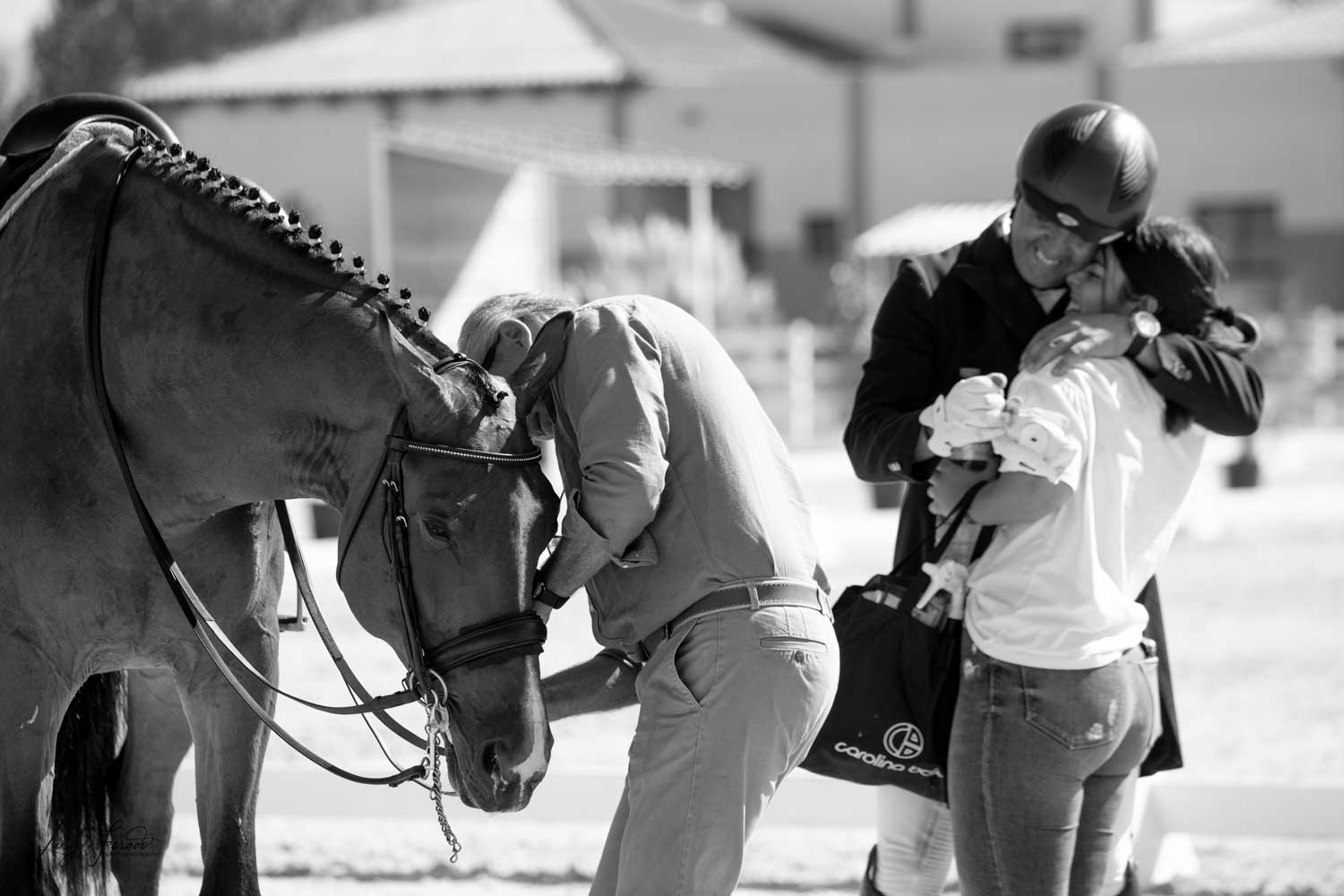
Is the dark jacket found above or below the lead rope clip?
above

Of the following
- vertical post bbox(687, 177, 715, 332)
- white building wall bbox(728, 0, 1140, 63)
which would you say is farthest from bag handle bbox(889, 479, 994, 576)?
white building wall bbox(728, 0, 1140, 63)

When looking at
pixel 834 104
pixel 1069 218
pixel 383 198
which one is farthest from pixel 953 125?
pixel 1069 218

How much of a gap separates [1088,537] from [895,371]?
55cm

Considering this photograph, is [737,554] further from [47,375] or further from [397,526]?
[47,375]

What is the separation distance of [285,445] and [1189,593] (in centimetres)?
759

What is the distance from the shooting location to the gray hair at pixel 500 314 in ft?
8.68

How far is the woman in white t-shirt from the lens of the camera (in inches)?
109

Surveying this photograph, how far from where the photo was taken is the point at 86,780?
3.24 metres

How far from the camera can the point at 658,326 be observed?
8.41 feet

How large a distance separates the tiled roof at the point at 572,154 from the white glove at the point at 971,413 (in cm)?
1081

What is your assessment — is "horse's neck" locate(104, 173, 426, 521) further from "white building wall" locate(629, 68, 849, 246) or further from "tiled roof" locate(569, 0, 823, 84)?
"tiled roof" locate(569, 0, 823, 84)

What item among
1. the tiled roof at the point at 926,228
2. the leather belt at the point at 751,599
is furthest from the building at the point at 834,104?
the leather belt at the point at 751,599

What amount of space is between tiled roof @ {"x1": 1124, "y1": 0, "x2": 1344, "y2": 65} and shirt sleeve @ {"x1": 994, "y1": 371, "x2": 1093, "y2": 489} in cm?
2369

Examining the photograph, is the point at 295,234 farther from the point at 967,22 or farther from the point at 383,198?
the point at 967,22
